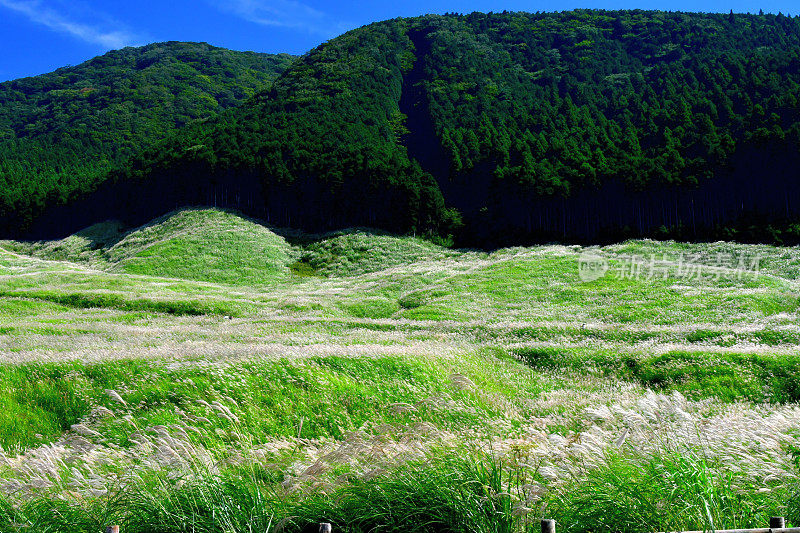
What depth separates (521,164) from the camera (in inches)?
4237

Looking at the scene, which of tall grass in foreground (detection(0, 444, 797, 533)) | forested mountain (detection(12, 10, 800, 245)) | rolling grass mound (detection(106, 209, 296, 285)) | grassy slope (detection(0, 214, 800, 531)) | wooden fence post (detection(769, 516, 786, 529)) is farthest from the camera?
forested mountain (detection(12, 10, 800, 245))

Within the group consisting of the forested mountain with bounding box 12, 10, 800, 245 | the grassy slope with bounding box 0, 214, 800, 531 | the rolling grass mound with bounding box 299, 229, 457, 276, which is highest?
the forested mountain with bounding box 12, 10, 800, 245

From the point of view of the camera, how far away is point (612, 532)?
16.0 feet

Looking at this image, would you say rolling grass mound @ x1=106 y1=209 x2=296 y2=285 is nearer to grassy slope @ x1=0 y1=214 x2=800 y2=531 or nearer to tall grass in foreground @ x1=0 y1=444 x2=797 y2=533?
grassy slope @ x1=0 y1=214 x2=800 y2=531

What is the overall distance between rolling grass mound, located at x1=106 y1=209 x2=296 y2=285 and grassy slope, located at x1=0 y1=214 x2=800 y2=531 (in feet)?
128

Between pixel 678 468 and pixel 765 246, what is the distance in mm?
82064

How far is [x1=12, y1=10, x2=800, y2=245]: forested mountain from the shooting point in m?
88.5

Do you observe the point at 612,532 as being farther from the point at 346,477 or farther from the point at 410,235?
the point at 410,235

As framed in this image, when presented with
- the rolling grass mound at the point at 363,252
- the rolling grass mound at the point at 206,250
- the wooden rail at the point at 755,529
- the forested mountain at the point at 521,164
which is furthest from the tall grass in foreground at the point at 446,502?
the forested mountain at the point at 521,164

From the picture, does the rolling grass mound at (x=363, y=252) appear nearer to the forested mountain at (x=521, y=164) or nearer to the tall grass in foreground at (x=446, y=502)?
the forested mountain at (x=521, y=164)

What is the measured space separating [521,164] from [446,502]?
108934 mm

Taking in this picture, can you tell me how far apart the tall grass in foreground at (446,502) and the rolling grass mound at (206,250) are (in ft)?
233

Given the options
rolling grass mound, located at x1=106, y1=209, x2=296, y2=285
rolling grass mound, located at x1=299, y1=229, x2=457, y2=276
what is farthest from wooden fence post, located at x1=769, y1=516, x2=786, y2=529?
rolling grass mound, located at x1=299, y1=229, x2=457, y2=276

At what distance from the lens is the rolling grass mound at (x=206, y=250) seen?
78.2 metres
